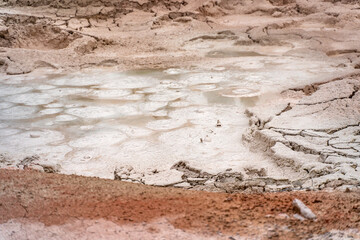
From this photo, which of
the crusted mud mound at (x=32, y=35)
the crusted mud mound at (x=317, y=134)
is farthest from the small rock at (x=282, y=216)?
the crusted mud mound at (x=32, y=35)

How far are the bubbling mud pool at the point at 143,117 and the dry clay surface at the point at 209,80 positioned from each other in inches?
0.8

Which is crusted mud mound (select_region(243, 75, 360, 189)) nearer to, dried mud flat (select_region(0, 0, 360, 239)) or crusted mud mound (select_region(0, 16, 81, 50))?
dried mud flat (select_region(0, 0, 360, 239))

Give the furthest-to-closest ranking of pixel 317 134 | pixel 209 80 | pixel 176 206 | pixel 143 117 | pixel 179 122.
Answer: pixel 209 80, pixel 143 117, pixel 179 122, pixel 317 134, pixel 176 206

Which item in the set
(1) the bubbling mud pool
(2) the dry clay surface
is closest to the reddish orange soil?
(2) the dry clay surface

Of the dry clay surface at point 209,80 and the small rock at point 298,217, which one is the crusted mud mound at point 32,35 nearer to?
the dry clay surface at point 209,80

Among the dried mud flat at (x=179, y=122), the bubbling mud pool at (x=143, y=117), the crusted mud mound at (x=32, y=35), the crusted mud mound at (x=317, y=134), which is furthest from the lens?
the crusted mud mound at (x=32, y=35)

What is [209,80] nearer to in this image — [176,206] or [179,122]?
[179,122]

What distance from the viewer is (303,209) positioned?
1.88 metres

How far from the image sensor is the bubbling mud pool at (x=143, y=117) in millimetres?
3197

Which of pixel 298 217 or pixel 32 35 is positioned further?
pixel 32 35

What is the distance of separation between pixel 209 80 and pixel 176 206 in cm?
366

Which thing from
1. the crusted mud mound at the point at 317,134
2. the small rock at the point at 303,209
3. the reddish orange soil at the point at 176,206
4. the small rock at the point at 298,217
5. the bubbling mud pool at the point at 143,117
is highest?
the small rock at the point at 303,209

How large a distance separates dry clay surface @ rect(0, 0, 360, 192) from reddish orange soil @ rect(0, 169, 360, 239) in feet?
1.42

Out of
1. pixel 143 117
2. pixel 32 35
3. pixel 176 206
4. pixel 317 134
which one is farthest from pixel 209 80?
pixel 32 35
